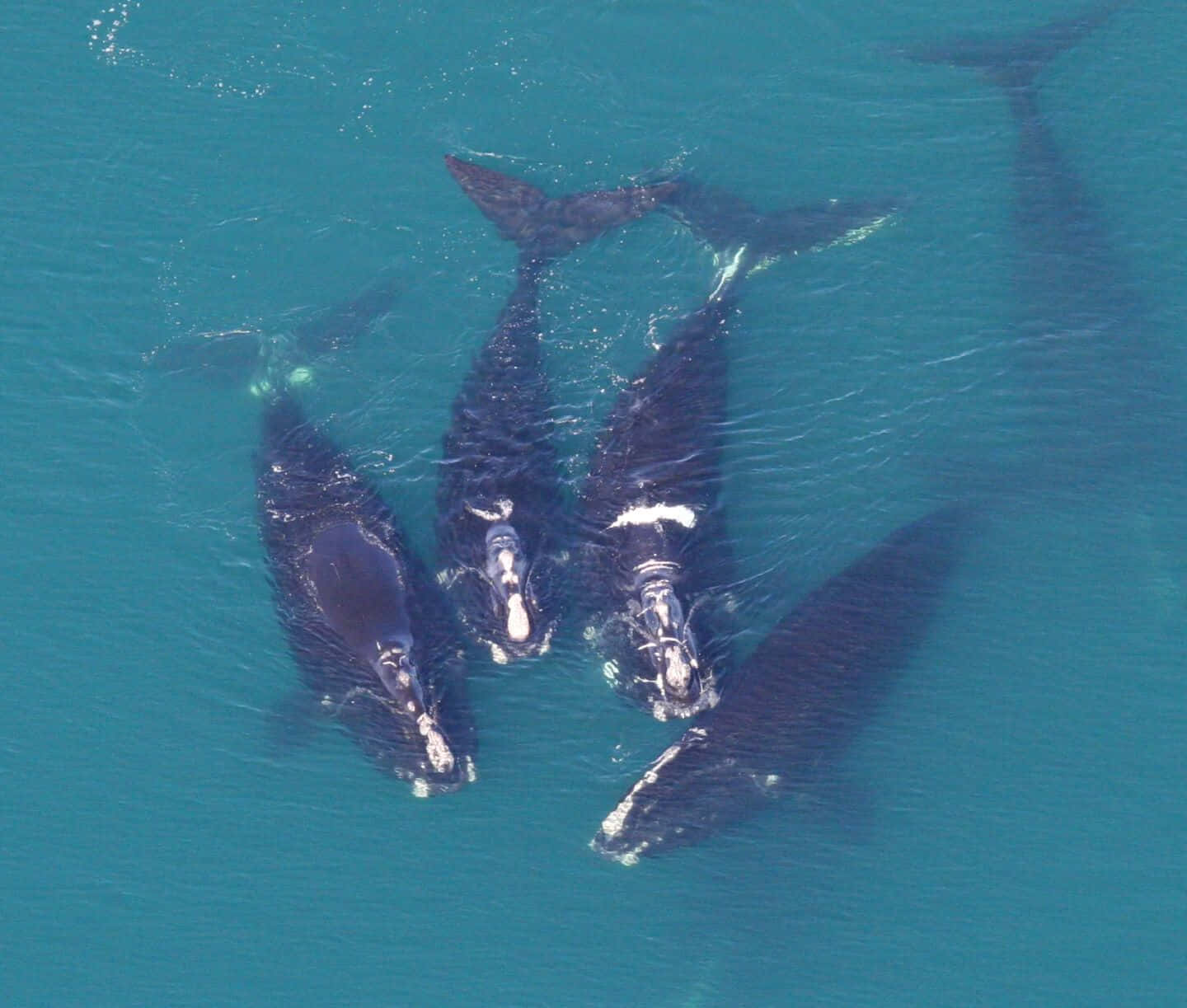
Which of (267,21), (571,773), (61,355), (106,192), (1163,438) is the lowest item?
(571,773)

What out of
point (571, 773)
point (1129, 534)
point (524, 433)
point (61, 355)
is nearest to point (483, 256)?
point (524, 433)

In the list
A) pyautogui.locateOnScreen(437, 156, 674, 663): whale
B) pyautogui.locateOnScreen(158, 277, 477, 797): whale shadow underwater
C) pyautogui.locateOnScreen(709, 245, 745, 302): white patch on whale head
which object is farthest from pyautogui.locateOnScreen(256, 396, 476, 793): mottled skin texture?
pyautogui.locateOnScreen(709, 245, 745, 302): white patch on whale head

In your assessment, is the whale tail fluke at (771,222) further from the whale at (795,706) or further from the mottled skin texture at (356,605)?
the mottled skin texture at (356,605)

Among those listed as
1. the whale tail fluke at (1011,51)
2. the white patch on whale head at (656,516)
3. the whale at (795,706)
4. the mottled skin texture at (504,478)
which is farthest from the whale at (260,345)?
the whale tail fluke at (1011,51)

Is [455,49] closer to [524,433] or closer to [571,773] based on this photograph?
[524,433]

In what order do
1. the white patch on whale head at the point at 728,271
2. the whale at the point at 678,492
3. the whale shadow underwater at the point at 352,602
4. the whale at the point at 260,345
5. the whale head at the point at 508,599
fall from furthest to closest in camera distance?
the white patch on whale head at the point at 728,271
the whale at the point at 260,345
the whale head at the point at 508,599
the whale at the point at 678,492
the whale shadow underwater at the point at 352,602

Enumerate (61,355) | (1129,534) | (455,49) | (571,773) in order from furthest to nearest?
(455,49), (61,355), (1129,534), (571,773)
